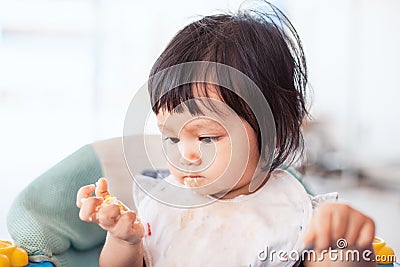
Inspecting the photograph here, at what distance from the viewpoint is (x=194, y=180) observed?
2.10 feet

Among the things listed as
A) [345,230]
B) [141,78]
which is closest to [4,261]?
[345,230]

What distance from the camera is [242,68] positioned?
625 mm

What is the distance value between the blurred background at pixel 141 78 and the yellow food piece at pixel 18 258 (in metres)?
1.43

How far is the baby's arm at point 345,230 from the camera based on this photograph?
1.59 feet

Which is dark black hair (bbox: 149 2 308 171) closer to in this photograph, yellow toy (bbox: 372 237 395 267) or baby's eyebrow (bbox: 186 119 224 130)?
baby's eyebrow (bbox: 186 119 224 130)

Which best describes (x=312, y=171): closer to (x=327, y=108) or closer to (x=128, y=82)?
(x=327, y=108)

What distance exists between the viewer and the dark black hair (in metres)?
0.62

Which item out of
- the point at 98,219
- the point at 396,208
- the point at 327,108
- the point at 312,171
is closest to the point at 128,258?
the point at 98,219

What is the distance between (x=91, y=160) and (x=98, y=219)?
299 mm

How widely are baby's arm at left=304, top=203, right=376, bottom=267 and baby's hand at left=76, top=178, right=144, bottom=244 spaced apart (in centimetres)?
20

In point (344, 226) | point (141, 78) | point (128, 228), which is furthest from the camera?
point (141, 78)

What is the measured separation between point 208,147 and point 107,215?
0.13 metres

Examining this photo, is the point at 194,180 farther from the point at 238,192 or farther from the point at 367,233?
the point at 367,233

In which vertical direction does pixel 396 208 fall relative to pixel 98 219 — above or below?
below
